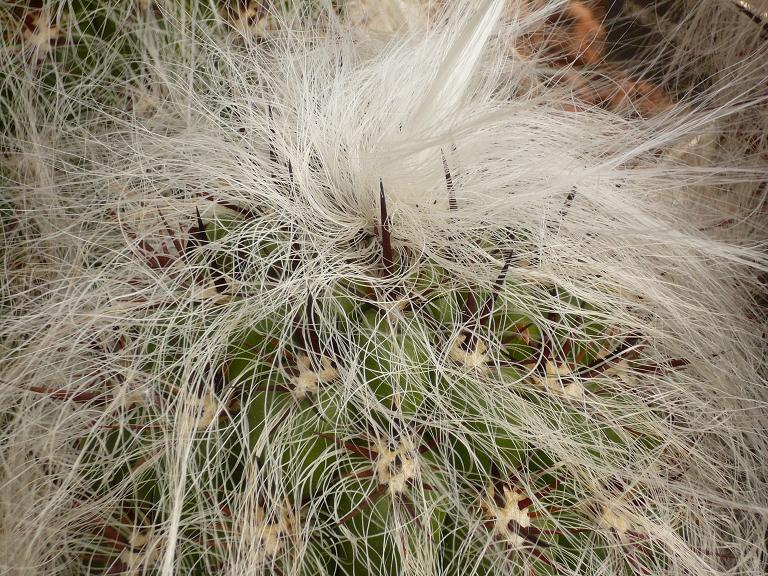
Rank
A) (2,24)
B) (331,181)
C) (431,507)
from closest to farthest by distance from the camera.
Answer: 1. (431,507)
2. (331,181)
3. (2,24)

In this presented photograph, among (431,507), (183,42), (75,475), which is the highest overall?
(183,42)

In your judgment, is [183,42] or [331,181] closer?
[331,181]

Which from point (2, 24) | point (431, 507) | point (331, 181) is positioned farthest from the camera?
point (2, 24)

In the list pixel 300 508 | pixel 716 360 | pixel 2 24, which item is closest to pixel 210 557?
pixel 300 508

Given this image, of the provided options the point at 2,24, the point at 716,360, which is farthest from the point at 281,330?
the point at 2,24

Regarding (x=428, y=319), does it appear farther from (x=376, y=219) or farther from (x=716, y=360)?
(x=716, y=360)

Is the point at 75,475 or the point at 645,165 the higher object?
the point at 645,165

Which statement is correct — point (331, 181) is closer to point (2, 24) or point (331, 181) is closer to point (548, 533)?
point (548, 533)
